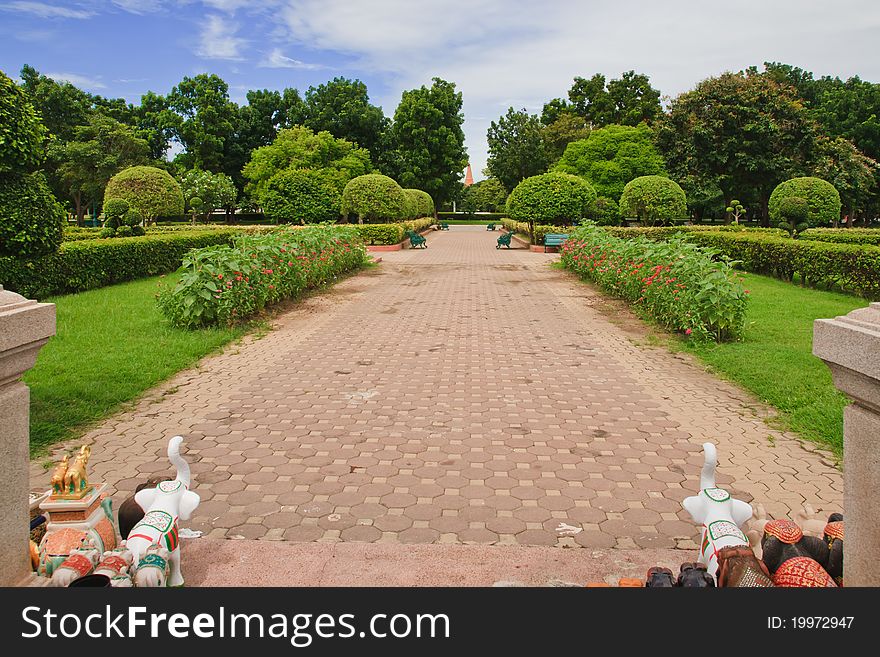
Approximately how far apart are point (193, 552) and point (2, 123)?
14.8 feet

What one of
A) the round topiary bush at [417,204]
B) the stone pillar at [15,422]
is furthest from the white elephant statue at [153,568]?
the round topiary bush at [417,204]

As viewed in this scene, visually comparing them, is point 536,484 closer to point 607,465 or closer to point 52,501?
point 607,465

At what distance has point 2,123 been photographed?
5.47 metres

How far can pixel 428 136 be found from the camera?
4616cm

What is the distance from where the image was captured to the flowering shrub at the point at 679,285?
8.09 meters

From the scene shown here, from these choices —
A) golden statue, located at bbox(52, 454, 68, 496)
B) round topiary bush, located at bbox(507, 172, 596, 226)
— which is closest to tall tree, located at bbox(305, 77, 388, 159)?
round topiary bush, located at bbox(507, 172, 596, 226)

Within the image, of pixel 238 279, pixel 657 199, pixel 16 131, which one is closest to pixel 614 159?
pixel 657 199

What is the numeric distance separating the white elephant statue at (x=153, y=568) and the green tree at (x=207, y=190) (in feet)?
117

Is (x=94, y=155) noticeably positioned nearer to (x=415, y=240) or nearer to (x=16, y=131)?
(x=415, y=240)

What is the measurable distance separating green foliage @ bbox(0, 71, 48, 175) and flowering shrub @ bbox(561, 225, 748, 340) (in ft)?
24.9

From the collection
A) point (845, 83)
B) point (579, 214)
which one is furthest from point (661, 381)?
point (845, 83)

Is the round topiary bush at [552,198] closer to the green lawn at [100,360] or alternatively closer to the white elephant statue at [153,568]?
the green lawn at [100,360]

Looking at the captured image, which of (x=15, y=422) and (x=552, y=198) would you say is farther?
(x=552, y=198)

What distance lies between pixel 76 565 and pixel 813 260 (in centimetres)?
1474
